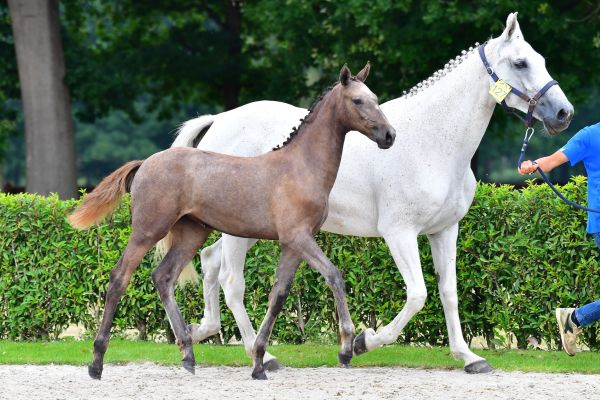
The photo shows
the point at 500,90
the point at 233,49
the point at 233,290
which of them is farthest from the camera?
the point at 233,49

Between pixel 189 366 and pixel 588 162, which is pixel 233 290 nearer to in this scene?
pixel 189 366

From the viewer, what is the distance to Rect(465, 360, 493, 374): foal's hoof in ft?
25.6

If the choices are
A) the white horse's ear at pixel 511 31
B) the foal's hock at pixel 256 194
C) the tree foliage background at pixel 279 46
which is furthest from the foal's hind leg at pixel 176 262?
the tree foliage background at pixel 279 46

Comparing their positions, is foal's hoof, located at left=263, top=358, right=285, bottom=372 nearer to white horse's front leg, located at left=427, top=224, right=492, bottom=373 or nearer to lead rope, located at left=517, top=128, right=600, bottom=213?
white horse's front leg, located at left=427, top=224, right=492, bottom=373

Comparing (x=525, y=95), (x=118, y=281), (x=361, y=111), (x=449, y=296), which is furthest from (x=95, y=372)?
(x=525, y=95)

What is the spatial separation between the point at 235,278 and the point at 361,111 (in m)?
2.21

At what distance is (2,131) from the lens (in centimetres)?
2167

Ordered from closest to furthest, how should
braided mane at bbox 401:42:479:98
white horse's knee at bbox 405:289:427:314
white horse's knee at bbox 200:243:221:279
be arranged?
white horse's knee at bbox 405:289:427:314 → braided mane at bbox 401:42:479:98 → white horse's knee at bbox 200:243:221:279

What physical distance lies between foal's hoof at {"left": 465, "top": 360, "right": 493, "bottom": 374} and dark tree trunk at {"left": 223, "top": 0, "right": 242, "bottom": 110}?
13.2 m

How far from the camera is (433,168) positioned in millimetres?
7730

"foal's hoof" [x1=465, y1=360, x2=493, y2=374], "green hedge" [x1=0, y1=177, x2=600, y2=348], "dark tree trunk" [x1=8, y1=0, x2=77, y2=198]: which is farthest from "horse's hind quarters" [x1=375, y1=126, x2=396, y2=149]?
"dark tree trunk" [x1=8, y1=0, x2=77, y2=198]

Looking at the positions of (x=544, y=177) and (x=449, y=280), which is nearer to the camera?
(x=544, y=177)

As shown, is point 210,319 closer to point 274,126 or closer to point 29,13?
point 274,126

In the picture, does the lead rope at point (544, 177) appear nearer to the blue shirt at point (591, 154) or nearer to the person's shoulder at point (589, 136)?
the blue shirt at point (591, 154)
